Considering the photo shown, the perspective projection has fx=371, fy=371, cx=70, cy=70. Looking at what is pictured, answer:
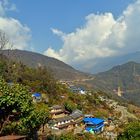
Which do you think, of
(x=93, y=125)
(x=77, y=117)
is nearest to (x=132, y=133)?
(x=93, y=125)

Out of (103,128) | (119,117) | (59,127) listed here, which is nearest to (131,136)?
(59,127)

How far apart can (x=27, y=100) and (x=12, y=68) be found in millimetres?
61918

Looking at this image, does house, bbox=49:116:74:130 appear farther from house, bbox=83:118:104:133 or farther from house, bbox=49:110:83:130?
house, bbox=83:118:104:133

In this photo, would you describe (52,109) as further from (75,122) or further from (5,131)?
(5,131)

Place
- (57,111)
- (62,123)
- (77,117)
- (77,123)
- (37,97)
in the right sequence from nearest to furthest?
(62,123), (77,123), (77,117), (57,111), (37,97)

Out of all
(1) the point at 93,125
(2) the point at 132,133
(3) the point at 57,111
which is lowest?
(1) the point at 93,125

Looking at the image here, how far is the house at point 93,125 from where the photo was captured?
84438 mm

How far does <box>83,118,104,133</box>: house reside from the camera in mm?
84438

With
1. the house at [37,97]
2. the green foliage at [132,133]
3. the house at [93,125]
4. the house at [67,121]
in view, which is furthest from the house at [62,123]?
the green foliage at [132,133]

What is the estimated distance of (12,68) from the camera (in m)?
110

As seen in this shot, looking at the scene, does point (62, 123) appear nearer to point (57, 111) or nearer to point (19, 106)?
point (57, 111)

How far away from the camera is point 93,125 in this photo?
85.1 m

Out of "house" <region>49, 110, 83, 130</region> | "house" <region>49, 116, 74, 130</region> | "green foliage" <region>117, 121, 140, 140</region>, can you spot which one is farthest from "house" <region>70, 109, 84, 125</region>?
"green foliage" <region>117, 121, 140, 140</region>

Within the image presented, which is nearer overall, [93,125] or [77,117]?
[93,125]
